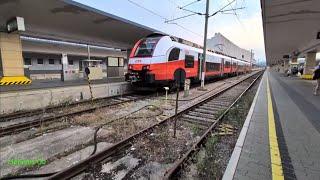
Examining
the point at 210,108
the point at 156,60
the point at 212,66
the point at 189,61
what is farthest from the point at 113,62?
the point at 210,108

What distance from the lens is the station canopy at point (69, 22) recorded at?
47.4 feet

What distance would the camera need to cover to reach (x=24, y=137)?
5.76 metres

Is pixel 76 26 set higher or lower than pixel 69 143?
higher

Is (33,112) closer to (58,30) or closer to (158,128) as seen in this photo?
(158,128)

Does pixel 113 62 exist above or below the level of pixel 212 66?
above

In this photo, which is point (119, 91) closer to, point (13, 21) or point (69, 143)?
point (13, 21)

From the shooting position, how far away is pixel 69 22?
19.2 m

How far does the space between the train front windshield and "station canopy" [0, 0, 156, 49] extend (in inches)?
235

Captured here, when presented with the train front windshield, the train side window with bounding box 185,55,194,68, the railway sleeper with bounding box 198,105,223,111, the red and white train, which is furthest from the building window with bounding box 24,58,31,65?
the railway sleeper with bounding box 198,105,223,111

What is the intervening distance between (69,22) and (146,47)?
32.3 feet

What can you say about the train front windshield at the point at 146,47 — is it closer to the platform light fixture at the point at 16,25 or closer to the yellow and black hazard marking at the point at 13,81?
the platform light fixture at the point at 16,25

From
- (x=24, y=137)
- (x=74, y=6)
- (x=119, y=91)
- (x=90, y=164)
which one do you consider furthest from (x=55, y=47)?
(x=90, y=164)

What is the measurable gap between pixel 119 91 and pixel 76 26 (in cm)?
997

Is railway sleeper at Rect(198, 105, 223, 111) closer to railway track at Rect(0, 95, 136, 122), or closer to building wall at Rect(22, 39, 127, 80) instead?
railway track at Rect(0, 95, 136, 122)
